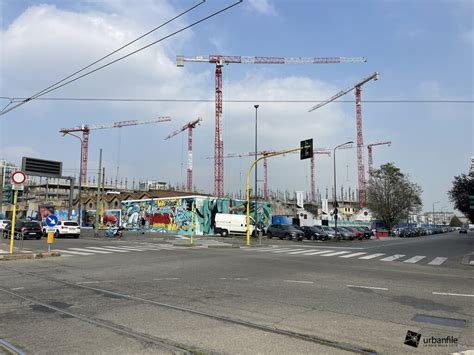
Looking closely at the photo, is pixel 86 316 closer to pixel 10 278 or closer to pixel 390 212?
pixel 10 278

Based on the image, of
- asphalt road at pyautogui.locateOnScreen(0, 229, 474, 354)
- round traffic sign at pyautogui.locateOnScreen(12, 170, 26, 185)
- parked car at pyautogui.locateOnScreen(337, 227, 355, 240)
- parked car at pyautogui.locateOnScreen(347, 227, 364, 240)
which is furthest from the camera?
parked car at pyautogui.locateOnScreen(347, 227, 364, 240)

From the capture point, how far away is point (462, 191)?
4653 centimetres

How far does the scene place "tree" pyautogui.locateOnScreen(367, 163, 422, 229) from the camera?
2761 inches

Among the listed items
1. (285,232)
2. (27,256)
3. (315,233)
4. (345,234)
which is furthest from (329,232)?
(27,256)

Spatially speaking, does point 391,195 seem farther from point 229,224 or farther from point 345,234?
point 229,224

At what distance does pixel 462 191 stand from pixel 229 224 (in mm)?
27952

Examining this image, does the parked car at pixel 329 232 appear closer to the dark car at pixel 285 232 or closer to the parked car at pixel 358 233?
the parked car at pixel 358 233

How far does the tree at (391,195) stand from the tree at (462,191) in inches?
795

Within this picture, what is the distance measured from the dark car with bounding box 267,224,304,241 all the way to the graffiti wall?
6.96ft

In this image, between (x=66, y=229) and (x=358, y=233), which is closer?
(x=66, y=229)

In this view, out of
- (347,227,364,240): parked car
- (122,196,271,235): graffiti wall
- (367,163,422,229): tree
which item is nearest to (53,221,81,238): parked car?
(122,196,271,235): graffiti wall

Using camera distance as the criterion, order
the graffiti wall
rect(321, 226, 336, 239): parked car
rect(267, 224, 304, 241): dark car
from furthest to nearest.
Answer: the graffiti wall → rect(321, 226, 336, 239): parked car → rect(267, 224, 304, 241): dark car

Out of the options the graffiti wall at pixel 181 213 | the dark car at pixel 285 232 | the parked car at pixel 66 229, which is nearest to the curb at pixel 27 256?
the parked car at pixel 66 229

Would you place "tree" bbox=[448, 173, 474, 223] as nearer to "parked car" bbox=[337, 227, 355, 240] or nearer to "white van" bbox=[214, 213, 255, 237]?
"parked car" bbox=[337, 227, 355, 240]
